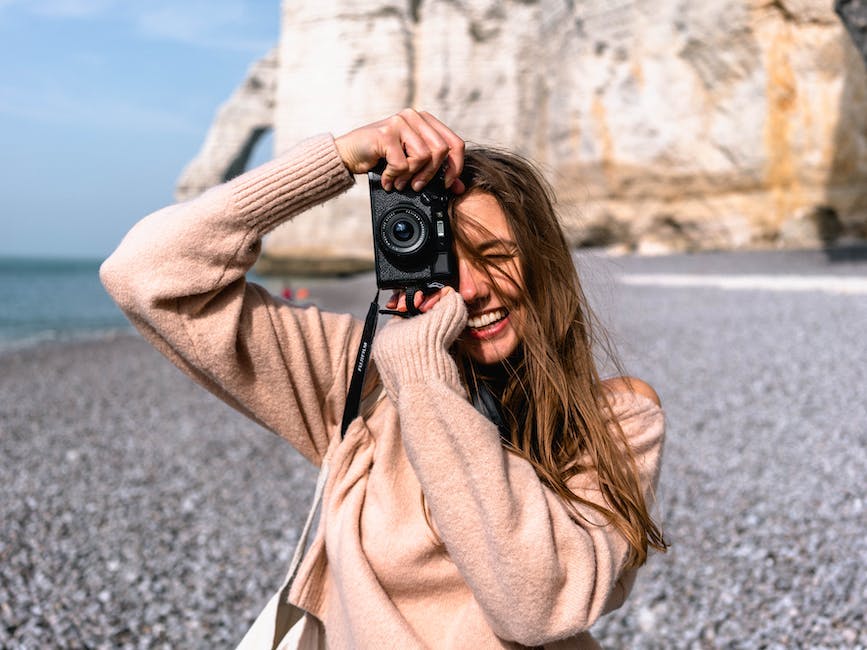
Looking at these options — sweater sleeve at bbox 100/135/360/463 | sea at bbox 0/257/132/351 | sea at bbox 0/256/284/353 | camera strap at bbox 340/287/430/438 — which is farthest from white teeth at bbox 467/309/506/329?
sea at bbox 0/257/132/351

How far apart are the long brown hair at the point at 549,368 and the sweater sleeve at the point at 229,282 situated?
0.74ft

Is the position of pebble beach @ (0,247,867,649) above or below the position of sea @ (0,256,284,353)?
above

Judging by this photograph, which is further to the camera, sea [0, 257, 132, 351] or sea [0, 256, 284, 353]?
sea [0, 257, 132, 351]

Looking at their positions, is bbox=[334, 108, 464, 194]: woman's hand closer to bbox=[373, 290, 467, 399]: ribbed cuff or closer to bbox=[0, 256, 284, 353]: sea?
bbox=[373, 290, 467, 399]: ribbed cuff

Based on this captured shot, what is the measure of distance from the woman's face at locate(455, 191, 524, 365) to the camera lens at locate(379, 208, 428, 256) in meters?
0.08

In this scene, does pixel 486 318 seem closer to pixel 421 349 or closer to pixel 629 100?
pixel 421 349

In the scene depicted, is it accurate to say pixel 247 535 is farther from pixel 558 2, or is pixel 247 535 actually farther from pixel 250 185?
pixel 558 2

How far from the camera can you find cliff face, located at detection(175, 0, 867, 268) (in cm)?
1426

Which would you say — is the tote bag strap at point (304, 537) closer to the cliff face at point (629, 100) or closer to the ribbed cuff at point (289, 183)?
the ribbed cuff at point (289, 183)

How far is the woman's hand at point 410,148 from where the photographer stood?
1.00 m

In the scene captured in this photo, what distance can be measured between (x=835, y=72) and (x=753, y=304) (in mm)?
7733

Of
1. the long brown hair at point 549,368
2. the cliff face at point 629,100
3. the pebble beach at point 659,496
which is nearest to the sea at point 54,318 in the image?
the cliff face at point 629,100

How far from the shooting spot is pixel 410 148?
3.29 feet

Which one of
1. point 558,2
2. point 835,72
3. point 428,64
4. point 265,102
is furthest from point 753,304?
point 265,102
